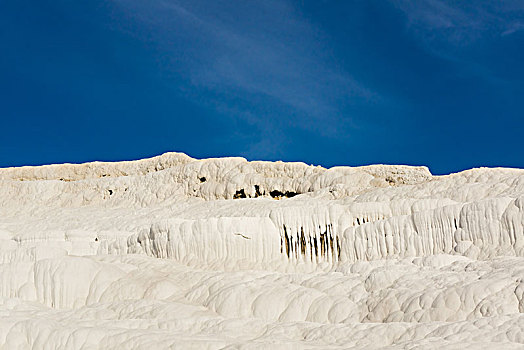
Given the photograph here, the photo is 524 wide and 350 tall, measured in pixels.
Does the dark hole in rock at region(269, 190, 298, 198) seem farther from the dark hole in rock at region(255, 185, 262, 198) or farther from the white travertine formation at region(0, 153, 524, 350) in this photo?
the white travertine formation at region(0, 153, 524, 350)

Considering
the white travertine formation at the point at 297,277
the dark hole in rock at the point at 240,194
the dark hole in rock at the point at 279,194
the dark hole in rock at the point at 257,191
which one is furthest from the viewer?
the dark hole in rock at the point at 240,194

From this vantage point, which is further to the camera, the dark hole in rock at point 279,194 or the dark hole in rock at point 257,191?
the dark hole in rock at point 257,191

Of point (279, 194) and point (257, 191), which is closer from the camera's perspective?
point (279, 194)

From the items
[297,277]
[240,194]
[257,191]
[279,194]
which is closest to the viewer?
[297,277]

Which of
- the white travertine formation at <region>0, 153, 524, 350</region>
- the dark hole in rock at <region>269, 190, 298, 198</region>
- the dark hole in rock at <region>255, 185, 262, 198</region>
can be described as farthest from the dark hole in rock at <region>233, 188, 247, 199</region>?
the white travertine formation at <region>0, 153, 524, 350</region>

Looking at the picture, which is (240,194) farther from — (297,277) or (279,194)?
(297,277)

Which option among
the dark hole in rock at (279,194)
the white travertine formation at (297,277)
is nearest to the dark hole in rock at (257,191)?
the dark hole in rock at (279,194)

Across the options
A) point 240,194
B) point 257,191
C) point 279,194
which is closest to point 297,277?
point 279,194

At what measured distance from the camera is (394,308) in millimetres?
15914

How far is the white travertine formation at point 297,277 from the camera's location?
14.0m

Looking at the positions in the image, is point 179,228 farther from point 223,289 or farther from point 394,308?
point 394,308

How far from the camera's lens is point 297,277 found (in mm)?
18891

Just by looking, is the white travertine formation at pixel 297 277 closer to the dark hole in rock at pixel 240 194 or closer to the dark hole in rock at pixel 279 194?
the dark hole in rock at pixel 279 194

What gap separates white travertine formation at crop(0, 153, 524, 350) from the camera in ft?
46.1
